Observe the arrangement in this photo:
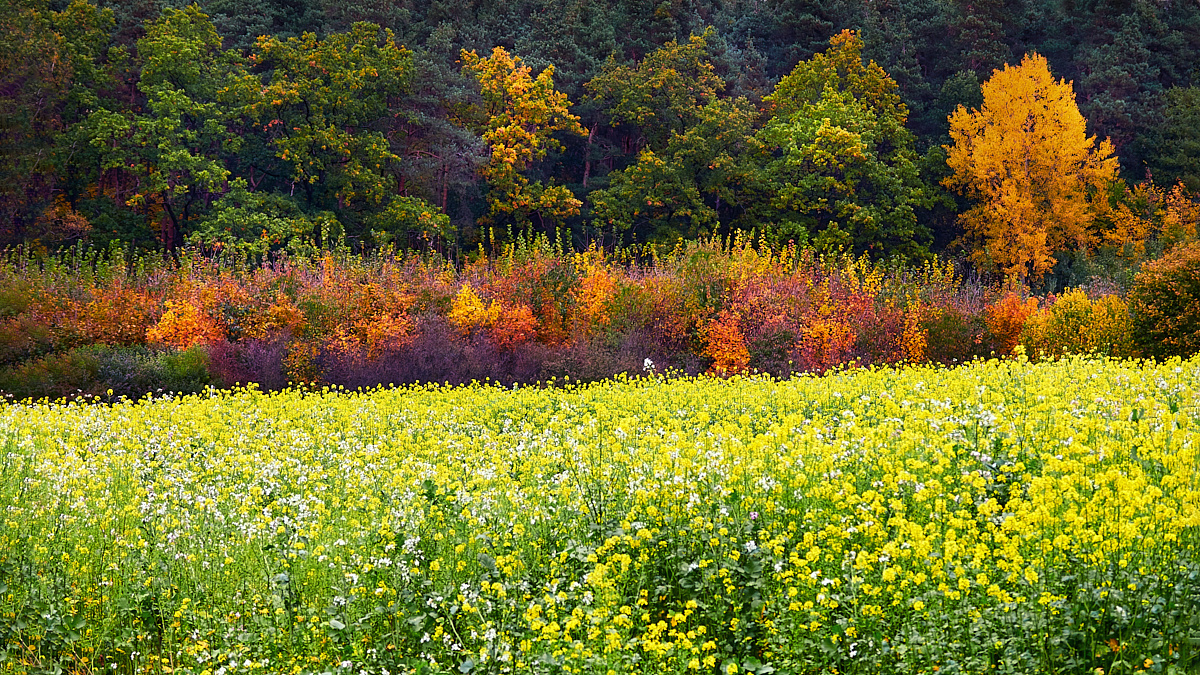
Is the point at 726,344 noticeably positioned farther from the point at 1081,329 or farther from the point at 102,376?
the point at 102,376

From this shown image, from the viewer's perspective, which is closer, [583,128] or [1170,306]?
[1170,306]

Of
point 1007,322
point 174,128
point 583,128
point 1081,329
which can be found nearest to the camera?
point 1081,329

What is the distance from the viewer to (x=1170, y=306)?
13734mm

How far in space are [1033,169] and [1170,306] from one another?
62.9 feet

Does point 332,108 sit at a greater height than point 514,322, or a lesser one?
greater

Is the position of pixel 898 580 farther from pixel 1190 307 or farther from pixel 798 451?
pixel 1190 307

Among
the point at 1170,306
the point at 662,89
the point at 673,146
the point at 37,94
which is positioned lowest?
the point at 1170,306

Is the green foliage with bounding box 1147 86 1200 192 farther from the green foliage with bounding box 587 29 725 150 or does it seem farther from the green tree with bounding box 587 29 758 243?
the green foliage with bounding box 587 29 725 150

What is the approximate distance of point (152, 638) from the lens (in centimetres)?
508

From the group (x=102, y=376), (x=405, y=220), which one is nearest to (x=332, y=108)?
(x=405, y=220)

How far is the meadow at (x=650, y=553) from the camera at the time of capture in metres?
4.03

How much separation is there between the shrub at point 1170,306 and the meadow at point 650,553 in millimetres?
6504

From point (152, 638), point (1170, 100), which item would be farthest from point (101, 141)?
point (1170, 100)

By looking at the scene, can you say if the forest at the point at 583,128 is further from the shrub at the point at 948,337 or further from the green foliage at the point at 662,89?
the shrub at the point at 948,337
